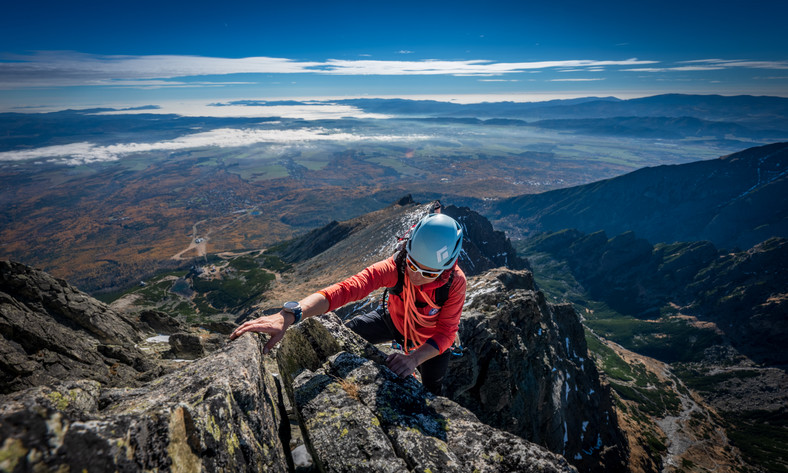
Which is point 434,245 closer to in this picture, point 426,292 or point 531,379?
point 426,292

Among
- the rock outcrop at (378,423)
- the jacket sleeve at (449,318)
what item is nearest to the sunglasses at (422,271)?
the jacket sleeve at (449,318)

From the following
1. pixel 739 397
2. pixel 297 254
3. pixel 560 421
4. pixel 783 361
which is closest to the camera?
pixel 560 421

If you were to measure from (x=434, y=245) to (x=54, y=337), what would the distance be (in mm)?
23831

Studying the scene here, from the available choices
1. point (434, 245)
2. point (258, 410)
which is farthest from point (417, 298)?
point (258, 410)

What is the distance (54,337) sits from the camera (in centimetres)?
1853

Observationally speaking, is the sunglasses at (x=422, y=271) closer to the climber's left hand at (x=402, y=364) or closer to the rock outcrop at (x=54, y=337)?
the climber's left hand at (x=402, y=364)

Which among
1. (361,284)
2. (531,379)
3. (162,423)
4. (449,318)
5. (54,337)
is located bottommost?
(531,379)

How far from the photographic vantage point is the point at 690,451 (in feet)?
343

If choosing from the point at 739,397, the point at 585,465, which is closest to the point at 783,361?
the point at 739,397

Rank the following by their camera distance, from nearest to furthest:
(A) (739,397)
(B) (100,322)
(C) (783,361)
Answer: (B) (100,322), (A) (739,397), (C) (783,361)

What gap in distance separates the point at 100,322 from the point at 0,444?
30.3m

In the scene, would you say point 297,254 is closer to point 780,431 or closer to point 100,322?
point 100,322

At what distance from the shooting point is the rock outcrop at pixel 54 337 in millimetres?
15555

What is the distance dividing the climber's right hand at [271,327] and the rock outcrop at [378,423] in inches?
44.4
